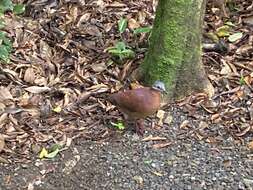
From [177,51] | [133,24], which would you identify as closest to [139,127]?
[177,51]

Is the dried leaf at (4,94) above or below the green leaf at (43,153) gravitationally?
above

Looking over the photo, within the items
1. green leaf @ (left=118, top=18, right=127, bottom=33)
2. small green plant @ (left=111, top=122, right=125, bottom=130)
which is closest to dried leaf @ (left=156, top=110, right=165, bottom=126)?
small green plant @ (left=111, top=122, right=125, bottom=130)

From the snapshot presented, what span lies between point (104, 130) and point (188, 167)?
762 millimetres

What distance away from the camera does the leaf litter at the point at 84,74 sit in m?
5.07

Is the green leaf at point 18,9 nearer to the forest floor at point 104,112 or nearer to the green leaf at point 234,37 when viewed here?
the forest floor at point 104,112

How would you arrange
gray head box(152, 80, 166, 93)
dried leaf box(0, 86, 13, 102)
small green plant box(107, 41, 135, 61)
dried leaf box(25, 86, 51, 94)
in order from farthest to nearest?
1. small green plant box(107, 41, 135, 61)
2. dried leaf box(25, 86, 51, 94)
3. dried leaf box(0, 86, 13, 102)
4. gray head box(152, 80, 166, 93)

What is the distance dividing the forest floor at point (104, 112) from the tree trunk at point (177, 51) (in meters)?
0.14

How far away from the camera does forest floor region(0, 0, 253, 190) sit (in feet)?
15.3

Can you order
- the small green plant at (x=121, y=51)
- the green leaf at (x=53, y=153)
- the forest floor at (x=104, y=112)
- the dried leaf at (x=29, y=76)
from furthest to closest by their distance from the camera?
the small green plant at (x=121, y=51) < the dried leaf at (x=29, y=76) < the green leaf at (x=53, y=153) < the forest floor at (x=104, y=112)

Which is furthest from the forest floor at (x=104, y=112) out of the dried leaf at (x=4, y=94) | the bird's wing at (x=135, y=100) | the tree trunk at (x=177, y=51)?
the bird's wing at (x=135, y=100)

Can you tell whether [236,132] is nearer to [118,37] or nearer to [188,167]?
[188,167]

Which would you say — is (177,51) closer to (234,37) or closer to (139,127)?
(139,127)

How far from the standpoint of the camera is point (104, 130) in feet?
16.6

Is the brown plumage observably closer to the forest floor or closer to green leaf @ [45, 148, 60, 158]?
the forest floor
